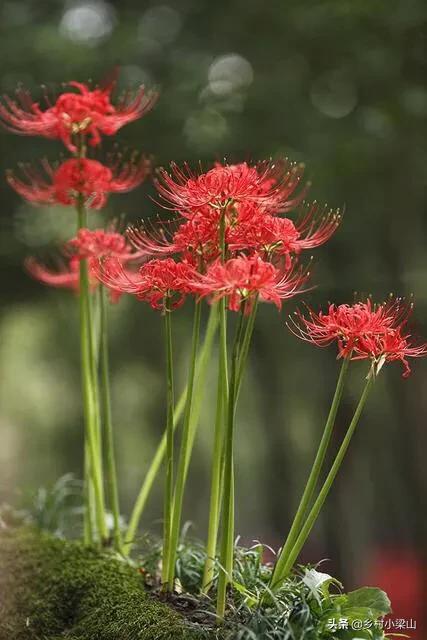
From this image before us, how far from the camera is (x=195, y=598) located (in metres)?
2.04

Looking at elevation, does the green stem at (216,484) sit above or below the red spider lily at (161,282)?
below

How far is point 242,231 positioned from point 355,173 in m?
3.63

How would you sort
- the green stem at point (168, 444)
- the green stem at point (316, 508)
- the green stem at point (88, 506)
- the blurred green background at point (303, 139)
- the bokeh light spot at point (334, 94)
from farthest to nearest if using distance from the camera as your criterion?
the bokeh light spot at point (334, 94), the blurred green background at point (303, 139), the green stem at point (88, 506), the green stem at point (168, 444), the green stem at point (316, 508)

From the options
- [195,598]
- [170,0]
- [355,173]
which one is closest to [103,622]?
[195,598]

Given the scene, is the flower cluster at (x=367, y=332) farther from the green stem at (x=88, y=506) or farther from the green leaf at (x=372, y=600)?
the green stem at (x=88, y=506)

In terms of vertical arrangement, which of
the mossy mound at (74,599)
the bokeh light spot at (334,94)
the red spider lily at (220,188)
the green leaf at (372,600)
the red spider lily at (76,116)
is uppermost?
the bokeh light spot at (334,94)

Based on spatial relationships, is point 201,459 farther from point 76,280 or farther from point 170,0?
point 76,280

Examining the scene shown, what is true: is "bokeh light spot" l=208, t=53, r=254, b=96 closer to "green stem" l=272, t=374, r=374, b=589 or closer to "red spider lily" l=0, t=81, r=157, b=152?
"red spider lily" l=0, t=81, r=157, b=152

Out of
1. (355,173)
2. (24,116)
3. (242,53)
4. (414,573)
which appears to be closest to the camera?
(24,116)

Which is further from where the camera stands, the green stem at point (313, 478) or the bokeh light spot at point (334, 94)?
the bokeh light spot at point (334, 94)

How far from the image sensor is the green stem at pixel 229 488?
1.78m

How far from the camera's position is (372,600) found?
1.87 metres

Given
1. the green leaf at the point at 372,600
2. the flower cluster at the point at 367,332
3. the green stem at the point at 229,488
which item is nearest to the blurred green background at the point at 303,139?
the green stem at the point at 229,488

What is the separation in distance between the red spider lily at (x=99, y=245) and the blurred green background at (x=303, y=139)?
89.0 inches
